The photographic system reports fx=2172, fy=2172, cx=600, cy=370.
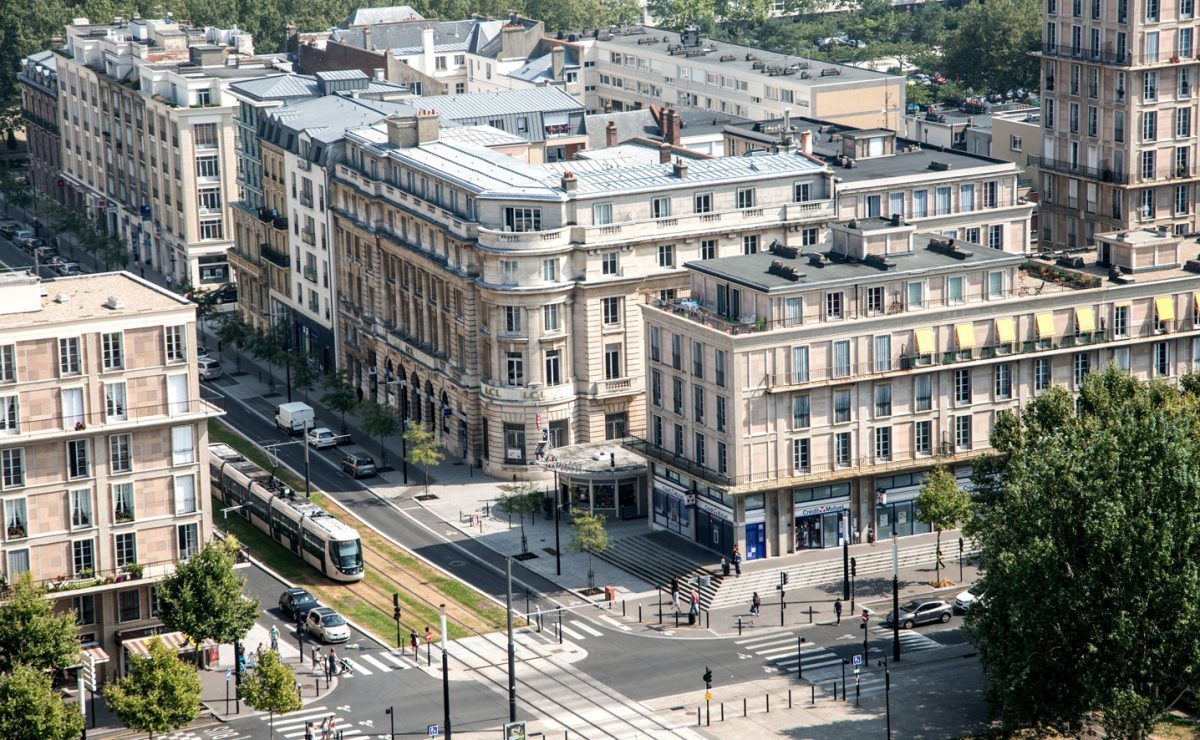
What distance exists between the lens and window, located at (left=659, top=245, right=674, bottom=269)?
165125 millimetres

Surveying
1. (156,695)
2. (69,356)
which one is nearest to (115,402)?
(69,356)

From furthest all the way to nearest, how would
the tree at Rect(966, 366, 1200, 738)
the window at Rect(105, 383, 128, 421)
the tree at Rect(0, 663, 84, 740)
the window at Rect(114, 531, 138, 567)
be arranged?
the window at Rect(114, 531, 138, 567) < the window at Rect(105, 383, 128, 421) < the tree at Rect(0, 663, 84, 740) < the tree at Rect(966, 366, 1200, 738)

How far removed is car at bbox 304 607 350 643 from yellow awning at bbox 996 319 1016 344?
48.4 m

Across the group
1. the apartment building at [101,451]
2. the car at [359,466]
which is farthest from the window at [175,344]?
the car at [359,466]

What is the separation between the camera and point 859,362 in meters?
146

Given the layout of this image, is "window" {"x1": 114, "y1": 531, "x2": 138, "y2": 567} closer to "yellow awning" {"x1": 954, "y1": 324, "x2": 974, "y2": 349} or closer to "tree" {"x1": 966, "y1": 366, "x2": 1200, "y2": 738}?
"tree" {"x1": 966, "y1": 366, "x2": 1200, "y2": 738}

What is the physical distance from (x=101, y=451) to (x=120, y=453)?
3.76ft

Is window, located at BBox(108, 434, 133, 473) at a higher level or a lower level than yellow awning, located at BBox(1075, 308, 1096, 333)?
lower

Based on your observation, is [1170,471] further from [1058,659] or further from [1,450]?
[1,450]

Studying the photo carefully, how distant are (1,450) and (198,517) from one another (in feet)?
40.6

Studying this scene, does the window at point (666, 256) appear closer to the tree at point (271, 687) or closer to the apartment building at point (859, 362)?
the apartment building at point (859, 362)

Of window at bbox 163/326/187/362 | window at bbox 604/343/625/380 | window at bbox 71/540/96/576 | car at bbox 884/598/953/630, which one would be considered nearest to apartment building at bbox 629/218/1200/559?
car at bbox 884/598/953/630

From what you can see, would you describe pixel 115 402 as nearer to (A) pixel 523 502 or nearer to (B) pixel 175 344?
(B) pixel 175 344

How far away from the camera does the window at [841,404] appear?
14638 centimetres
